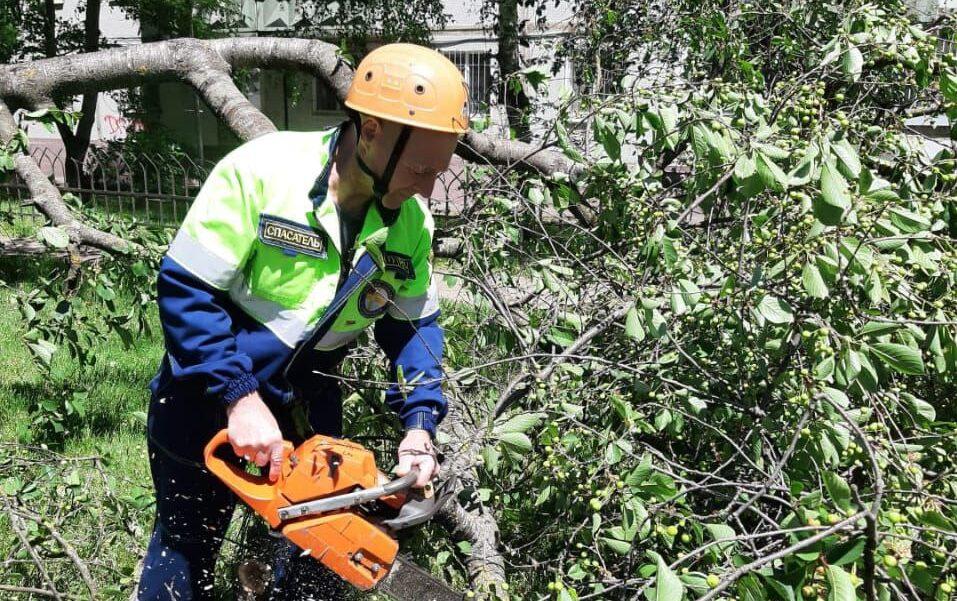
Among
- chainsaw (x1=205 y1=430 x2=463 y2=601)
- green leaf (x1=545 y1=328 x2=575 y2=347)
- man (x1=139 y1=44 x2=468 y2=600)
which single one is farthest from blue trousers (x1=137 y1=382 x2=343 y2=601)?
green leaf (x1=545 y1=328 x2=575 y2=347)

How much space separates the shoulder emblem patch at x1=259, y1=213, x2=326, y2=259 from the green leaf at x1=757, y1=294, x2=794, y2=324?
116cm

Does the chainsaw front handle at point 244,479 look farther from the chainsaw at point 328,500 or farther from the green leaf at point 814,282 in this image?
the green leaf at point 814,282

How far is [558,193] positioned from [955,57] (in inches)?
55.0

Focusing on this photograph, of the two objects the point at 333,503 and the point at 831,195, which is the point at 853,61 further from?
the point at 333,503

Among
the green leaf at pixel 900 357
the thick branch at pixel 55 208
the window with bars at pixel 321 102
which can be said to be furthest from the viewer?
the window with bars at pixel 321 102

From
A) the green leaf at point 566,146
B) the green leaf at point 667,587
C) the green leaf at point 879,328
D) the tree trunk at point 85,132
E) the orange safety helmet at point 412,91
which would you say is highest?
the orange safety helmet at point 412,91

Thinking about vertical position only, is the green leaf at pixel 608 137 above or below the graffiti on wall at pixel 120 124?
above

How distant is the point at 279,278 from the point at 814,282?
52.9 inches

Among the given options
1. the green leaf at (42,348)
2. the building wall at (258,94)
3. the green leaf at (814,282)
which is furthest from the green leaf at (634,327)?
the building wall at (258,94)

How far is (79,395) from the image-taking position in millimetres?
3992

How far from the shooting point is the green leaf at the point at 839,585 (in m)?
1.32

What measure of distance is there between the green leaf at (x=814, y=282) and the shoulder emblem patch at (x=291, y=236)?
4.00 ft

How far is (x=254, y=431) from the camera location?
1976mm

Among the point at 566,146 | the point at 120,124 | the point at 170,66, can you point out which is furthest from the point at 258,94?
the point at 566,146
